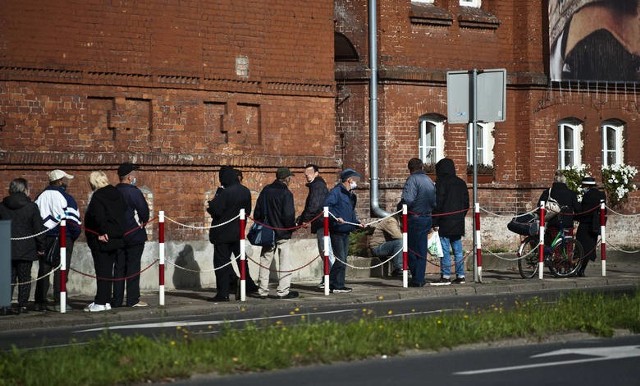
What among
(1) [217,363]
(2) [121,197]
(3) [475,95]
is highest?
(3) [475,95]

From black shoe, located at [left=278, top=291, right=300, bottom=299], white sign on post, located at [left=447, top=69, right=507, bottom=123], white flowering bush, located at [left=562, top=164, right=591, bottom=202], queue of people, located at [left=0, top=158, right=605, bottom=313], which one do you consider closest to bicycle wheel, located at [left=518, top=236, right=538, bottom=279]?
queue of people, located at [left=0, top=158, right=605, bottom=313]

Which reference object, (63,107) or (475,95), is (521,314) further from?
(63,107)

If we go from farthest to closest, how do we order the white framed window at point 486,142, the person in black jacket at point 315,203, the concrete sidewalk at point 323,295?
the white framed window at point 486,142 < the person in black jacket at point 315,203 < the concrete sidewalk at point 323,295

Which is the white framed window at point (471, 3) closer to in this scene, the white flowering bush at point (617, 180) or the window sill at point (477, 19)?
the window sill at point (477, 19)

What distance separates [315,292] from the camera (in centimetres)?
2342

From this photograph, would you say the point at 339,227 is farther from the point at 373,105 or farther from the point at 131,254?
the point at 373,105

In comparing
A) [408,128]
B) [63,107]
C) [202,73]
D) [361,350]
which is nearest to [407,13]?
[408,128]

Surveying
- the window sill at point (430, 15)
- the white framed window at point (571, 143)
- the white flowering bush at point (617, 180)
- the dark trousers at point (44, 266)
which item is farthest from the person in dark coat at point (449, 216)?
the white flowering bush at point (617, 180)

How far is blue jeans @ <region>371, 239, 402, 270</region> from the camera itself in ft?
86.4

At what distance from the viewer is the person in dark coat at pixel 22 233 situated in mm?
20375

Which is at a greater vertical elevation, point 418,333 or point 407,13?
point 407,13

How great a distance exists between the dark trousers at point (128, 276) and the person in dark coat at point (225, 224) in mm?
1302

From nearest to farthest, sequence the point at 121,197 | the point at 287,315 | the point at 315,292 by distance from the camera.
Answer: the point at 287,315 < the point at 121,197 < the point at 315,292

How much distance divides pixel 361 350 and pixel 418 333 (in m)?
1.05
